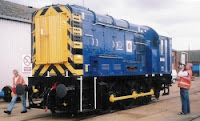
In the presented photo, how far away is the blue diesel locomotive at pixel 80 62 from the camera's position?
409 inches

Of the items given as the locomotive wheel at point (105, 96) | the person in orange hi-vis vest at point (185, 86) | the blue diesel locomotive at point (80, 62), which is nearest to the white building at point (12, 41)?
the blue diesel locomotive at point (80, 62)

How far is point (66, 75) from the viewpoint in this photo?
10.4 metres

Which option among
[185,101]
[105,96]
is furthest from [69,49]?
[185,101]

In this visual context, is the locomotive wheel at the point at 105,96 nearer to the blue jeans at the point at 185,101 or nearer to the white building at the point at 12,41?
the blue jeans at the point at 185,101

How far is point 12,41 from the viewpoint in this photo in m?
19.1

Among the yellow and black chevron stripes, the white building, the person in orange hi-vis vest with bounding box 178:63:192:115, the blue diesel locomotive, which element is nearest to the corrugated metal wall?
the white building

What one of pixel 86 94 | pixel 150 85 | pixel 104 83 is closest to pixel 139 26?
pixel 150 85

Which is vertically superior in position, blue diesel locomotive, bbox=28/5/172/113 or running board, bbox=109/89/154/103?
blue diesel locomotive, bbox=28/5/172/113

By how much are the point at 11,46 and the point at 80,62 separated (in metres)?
9.64

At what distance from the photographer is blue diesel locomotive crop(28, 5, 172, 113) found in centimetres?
1038

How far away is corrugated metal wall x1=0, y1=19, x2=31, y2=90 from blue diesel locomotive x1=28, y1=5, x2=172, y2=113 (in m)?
7.42

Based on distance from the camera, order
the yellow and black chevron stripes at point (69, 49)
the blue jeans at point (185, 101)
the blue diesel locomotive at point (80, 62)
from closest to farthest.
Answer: the blue diesel locomotive at point (80, 62) < the yellow and black chevron stripes at point (69, 49) < the blue jeans at point (185, 101)

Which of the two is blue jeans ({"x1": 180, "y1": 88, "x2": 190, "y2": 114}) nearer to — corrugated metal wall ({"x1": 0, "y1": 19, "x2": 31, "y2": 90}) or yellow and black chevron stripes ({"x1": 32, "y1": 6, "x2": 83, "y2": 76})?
yellow and black chevron stripes ({"x1": 32, "y1": 6, "x2": 83, "y2": 76})

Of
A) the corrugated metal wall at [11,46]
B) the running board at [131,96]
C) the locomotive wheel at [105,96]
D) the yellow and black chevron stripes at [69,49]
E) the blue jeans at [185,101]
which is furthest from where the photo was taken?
the corrugated metal wall at [11,46]
